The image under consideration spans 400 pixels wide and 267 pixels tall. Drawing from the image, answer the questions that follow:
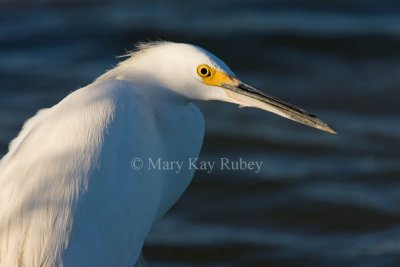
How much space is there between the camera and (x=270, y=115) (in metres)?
6.45

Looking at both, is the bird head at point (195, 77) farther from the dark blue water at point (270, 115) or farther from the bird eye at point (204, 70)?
the dark blue water at point (270, 115)

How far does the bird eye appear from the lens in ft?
13.9

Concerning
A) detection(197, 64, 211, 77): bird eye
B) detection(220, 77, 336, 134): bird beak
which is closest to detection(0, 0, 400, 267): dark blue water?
detection(220, 77, 336, 134): bird beak

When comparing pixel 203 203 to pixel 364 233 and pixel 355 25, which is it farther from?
pixel 355 25

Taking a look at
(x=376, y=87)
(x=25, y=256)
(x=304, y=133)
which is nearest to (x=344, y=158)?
(x=304, y=133)

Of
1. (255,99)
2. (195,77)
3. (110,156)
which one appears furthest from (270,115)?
(110,156)

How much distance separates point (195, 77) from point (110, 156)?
1.72 feet

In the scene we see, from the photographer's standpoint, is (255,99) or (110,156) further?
(255,99)

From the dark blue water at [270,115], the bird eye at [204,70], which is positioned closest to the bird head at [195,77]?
the bird eye at [204,70]

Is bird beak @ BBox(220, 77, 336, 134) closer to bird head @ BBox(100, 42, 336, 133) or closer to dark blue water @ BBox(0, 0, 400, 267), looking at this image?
bird head @ BBox(100, 42, 336, 133)

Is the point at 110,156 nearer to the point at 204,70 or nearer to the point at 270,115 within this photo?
the point at 204,70

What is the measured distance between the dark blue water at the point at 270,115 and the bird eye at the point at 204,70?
4.28ft

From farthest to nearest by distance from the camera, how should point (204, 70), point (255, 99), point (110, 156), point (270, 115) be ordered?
point (270, 115)
point (255, 99)
point (204, 70)
point (110, 156)

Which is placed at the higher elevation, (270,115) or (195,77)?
(270,115)
